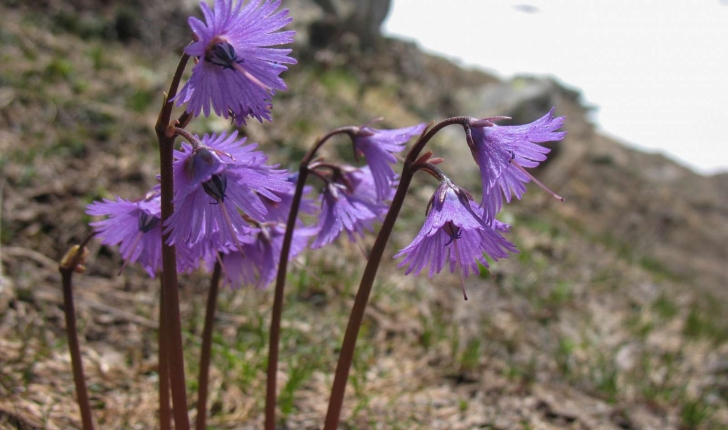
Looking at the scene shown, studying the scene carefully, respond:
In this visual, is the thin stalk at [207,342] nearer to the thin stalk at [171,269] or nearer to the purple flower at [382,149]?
the thin stalk at [171,269]

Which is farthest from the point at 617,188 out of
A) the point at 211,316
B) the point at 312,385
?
the point at 211,316

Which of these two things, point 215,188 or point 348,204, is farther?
point 348,204

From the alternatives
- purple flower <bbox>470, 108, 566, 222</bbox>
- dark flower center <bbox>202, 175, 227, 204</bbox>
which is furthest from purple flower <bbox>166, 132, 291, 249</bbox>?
purple flower <bbox>470, 108, 566, 222</bbox>

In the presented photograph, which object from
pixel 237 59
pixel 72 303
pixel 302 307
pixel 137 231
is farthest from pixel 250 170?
pixel 302 307

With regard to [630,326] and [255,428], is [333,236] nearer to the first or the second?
[255,428]

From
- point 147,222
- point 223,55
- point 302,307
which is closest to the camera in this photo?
point 223,55

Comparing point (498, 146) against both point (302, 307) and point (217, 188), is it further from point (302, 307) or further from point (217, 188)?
point (302, 307)
